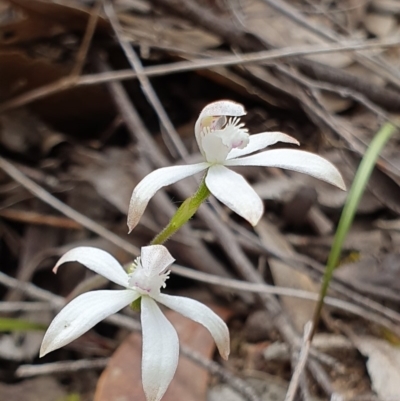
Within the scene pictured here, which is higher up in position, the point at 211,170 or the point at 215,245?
the point at 211,170

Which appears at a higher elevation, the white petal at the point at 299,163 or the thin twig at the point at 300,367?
the white petal at the point at 299,163

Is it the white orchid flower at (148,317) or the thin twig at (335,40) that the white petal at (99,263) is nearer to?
the white orchid flower at (148,317)

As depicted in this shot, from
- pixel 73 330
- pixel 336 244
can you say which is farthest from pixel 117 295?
pixel 336 244

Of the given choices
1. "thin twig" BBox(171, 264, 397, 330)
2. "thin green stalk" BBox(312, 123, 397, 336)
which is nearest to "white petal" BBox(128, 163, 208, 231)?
"thin green stalk" BBox(312, 123, 397, 336)

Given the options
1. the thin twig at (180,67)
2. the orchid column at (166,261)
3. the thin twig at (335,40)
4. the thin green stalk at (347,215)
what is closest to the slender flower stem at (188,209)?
the orchid column at (166,261)

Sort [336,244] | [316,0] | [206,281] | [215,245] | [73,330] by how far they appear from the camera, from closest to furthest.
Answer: [73,330] < [336,244] < [206,281] < [215,245] < [316,0]

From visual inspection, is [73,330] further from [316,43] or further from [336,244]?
[316,43]

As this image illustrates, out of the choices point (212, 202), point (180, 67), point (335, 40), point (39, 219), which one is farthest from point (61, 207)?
point (335, 40)
